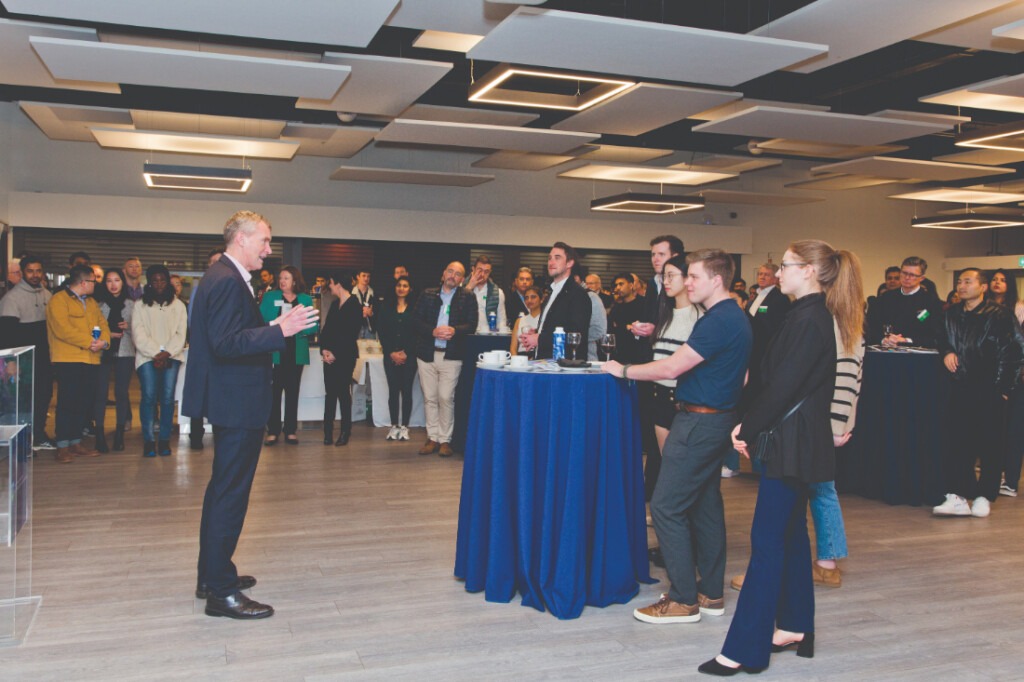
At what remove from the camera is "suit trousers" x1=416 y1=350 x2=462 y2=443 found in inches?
304

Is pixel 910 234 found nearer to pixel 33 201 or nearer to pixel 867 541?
pixel 867 541

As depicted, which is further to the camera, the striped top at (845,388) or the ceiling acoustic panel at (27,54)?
the ceiling acoustic panel at (27,54)

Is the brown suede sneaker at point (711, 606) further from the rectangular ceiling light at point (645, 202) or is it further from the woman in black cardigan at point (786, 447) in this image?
the rectangular ceiling light at point (645, 202)

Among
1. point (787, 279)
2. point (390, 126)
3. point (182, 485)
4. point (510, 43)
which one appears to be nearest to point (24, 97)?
point (390, 126)

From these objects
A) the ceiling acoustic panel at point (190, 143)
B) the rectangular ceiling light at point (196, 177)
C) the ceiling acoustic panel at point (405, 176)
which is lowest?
the rectangular ceiling light at point (196, 177)

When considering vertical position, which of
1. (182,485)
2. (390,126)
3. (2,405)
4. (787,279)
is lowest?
(182,485)

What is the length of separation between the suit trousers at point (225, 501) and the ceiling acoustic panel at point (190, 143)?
20.0ft

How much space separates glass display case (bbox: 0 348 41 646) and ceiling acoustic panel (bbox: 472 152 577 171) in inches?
318

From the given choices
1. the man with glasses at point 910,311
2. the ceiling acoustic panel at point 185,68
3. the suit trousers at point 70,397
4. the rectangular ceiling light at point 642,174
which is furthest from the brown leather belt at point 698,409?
the rectangular ceiling light at point 642,174

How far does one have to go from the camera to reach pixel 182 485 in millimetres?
6312

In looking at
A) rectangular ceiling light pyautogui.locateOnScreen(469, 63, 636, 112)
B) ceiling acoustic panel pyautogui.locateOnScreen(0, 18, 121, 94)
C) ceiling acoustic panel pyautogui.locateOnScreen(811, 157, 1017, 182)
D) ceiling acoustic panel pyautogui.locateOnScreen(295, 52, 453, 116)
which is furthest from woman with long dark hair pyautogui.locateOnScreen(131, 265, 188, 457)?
ceiling acoustic panel pyautogui.locateOnScreen(811, 157, 1017, 182)

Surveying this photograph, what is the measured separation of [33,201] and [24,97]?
155 centimetres

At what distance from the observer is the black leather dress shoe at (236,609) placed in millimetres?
3742

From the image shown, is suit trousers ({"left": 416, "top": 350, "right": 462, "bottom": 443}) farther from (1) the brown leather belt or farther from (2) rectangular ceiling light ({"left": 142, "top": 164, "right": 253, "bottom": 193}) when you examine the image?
(1) the brown leather belt
